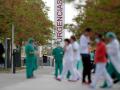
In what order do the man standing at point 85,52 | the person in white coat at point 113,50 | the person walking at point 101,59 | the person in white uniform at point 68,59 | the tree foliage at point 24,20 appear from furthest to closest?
the tree foliage at point 24,20 < the person in white uniform at point 68,59 < the man standing at point 85,52 < the person walking at point 101,59 < the person in white coat at point 113,50

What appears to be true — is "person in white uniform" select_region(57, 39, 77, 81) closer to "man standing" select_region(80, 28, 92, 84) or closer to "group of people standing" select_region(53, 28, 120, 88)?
"group of people standing" select_region(53, 28, 120, 88)

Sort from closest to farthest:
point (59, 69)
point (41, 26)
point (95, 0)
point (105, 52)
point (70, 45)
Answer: point (95, 0), point (105, 52), point (70, 45), point (59, 69), point (41, 26)

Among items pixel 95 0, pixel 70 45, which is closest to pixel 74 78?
pixel 70 45

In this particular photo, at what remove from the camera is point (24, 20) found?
175ft

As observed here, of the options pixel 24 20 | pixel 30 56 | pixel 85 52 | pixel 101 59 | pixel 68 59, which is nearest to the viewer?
pixel 101 59

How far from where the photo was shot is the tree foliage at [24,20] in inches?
1857

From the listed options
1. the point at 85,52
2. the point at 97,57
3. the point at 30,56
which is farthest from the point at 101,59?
the point at 30,56

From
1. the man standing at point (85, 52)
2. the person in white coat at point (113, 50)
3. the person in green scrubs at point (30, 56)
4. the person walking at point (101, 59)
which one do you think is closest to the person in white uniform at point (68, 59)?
the man standing at point (85, 52)

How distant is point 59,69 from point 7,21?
1793cm

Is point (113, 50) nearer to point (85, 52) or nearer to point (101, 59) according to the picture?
point (101, 59)

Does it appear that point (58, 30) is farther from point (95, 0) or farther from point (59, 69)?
A: point (95, 0)

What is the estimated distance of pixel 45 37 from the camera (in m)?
75.0

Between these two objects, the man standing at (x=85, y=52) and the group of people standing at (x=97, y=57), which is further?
the man standing at (x=85, y=52)

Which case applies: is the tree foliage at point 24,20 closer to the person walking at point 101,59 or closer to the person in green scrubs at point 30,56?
Answer: the person in green scrubs at point 30,56
